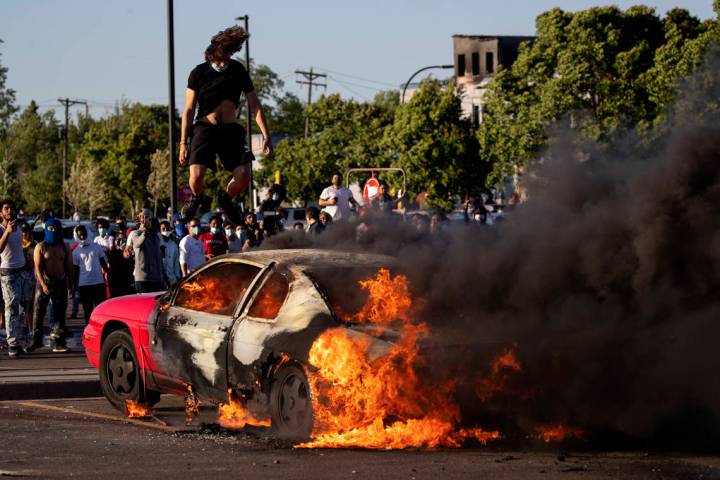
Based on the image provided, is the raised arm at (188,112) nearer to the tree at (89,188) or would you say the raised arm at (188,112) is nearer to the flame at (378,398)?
the flame at (378,398)

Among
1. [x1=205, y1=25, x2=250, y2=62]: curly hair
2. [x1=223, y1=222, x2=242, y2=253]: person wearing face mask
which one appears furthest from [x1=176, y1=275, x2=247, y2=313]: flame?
[x1=223, y1=222, x2=242, y2=253]: person wearing face mask

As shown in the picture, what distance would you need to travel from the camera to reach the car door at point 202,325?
29.4ft

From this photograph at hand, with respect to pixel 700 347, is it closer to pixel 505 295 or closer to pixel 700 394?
pixel 700 394

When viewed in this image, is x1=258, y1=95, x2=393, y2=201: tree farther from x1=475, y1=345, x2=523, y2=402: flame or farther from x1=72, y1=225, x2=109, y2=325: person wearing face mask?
x1=475, y1=345, x2=523, y2=402: flame

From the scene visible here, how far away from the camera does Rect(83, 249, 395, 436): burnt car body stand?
8242 millimetres

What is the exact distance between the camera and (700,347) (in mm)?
7824

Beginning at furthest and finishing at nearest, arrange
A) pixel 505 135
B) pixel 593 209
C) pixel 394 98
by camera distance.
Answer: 1. pixel 394 98
2. pixel 505 135
3. pixel 593 209

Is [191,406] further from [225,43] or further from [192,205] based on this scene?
[225,43]

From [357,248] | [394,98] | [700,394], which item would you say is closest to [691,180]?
[700,394]

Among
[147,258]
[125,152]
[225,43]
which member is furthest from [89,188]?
[225,43]

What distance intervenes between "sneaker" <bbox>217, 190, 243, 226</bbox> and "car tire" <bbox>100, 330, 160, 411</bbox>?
2.08 m

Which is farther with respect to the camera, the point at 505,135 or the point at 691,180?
the point at 505,135

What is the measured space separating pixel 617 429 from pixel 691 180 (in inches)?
67.3

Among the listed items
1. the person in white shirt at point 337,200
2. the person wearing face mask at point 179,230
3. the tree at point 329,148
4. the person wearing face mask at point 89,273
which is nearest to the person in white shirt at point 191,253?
the person wearing face mask at point 89,273
